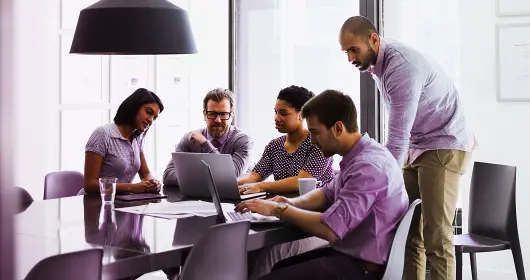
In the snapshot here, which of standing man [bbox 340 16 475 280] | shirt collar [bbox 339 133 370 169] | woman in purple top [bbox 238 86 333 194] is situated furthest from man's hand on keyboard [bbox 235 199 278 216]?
standing man [bbox 340 16 475 280]

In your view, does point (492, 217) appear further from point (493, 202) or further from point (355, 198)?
point (355, 198)

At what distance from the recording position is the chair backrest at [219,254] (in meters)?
2.06

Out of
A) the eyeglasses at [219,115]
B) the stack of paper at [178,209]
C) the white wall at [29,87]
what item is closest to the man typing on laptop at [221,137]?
the eyeglasses at [219,115]

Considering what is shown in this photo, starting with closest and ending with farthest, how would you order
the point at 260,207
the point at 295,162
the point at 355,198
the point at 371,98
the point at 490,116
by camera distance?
the point at 355,198 < the point at 260,207 < the point at 295,162 < the point at 490,116 < the point at 371,98

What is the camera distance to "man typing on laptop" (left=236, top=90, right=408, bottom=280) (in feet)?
7.88

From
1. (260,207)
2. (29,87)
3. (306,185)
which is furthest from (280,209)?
(29,87)

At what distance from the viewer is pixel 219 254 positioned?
213cm

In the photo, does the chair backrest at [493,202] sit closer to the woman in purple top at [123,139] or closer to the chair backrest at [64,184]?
the woman in purple top at [123,139]

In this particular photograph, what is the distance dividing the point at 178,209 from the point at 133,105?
1075 millimetres

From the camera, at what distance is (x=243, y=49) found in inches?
220

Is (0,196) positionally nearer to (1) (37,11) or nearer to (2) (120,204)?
(1) (37,11)

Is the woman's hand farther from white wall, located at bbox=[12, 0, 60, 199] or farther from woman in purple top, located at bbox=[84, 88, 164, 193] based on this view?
white wall, located at bbox=[12, 0, 60, 199]

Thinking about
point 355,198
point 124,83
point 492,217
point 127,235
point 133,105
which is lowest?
point 492,217

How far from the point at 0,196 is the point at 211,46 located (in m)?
5.09
